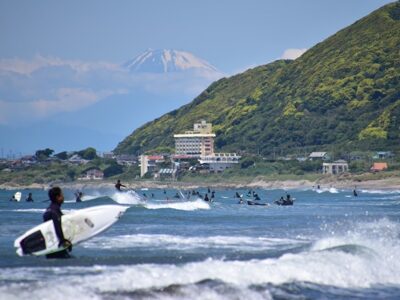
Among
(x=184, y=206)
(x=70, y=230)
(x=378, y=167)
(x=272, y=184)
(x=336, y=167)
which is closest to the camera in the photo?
(x=70, y=230)

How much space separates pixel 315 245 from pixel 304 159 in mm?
164323

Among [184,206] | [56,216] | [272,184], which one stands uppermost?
[56,216]

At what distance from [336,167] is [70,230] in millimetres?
154609

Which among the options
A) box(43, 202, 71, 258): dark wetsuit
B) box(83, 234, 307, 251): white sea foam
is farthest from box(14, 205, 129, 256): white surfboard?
box(83, 234, 307, 251): white sea foam

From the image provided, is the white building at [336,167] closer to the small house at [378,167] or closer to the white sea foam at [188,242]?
the small house at [378,167]

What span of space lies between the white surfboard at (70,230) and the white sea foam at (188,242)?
14.6ft

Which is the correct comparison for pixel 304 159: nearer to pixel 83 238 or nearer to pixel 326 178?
pixel 326 178

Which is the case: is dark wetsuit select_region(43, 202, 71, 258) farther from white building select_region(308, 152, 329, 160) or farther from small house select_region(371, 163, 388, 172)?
white building select_region(308, 152, 329, 160)

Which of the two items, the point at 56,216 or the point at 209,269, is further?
the point at 209,269

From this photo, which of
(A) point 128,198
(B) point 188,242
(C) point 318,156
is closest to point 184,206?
(A) point 128,198

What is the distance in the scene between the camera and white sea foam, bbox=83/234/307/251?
3017 centimetres

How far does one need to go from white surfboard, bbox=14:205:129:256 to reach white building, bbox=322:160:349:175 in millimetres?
149786

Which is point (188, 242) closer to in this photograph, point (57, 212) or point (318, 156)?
point (57, 212)

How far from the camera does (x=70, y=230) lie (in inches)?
929
